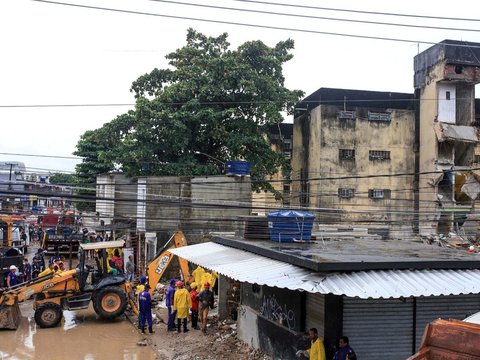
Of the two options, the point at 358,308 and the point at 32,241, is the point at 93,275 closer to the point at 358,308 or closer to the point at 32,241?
the point at 358,308

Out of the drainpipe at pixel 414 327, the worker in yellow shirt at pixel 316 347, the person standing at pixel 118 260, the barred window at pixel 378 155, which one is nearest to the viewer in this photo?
the worker in yellow shirt at pixel 316 347

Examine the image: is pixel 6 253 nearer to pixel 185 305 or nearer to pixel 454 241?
pixel 185 305

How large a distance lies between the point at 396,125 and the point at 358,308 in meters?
27.0

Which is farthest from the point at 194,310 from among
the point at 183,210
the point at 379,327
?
the point at 183,210

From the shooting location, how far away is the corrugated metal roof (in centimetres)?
891

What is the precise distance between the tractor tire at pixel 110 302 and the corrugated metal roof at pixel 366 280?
7.28 m

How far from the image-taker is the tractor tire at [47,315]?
16.8 metres

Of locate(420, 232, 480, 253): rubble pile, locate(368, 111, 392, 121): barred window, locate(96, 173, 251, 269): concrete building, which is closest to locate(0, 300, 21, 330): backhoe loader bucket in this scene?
locate(96, 173, 251, 269): concrete building

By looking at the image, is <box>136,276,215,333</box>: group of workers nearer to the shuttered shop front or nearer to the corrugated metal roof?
the corrugated metal roof

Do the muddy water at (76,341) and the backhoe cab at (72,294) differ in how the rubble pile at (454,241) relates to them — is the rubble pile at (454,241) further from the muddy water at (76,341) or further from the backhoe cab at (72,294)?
the muddy water at (76,341)

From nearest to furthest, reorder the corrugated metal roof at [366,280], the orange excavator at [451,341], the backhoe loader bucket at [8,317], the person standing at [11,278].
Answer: the orange excavator at [451,341] → the corrugated metal roof at [366,280] → the backhoe loader bucket at [8,317] → the person standing at [11,278]

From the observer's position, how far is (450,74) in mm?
31938

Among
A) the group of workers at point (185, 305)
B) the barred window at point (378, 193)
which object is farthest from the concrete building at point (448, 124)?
the group of workers at point (185, 305)

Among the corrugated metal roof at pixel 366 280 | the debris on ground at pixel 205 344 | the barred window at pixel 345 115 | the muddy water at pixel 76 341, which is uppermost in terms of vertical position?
the barred window at pixel 345 115
